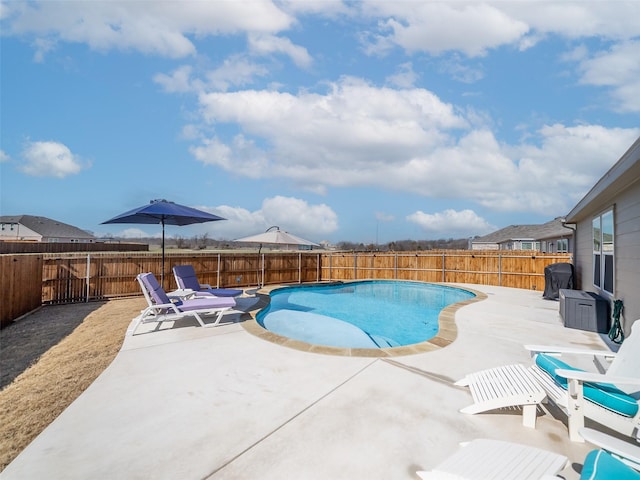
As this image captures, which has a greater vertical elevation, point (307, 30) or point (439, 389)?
point (307, 30)

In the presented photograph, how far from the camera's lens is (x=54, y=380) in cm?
376

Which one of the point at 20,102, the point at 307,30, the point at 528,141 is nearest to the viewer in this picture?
the point at 307,30

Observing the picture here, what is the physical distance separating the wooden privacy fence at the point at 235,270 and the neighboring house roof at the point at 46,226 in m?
42.2

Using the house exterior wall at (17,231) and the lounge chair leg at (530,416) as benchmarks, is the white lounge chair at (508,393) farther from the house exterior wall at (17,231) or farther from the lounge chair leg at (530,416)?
the house exterior wall at (17,231)

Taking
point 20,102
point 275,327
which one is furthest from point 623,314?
point 20,102

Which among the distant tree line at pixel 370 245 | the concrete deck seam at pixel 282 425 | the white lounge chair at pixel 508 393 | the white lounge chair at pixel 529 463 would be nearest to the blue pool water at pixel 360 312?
the concrete deck seam at pixel 282 425

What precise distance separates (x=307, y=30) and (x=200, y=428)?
10820 millimetres

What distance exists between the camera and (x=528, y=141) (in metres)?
16.2

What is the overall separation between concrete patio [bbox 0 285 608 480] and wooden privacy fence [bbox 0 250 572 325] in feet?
18.8

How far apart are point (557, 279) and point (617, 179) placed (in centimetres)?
681

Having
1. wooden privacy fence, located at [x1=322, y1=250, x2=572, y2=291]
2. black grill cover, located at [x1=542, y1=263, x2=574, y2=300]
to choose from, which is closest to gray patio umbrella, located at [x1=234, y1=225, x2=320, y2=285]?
wooden privacy fence, located at [x1=322, y1=250, x2=572, y2=291]

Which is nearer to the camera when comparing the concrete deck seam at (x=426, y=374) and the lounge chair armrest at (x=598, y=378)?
the lounge chair armrest at (x=598, y=378)

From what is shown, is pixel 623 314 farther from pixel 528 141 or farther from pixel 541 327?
pixel 528 141

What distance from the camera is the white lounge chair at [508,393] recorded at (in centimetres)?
272
